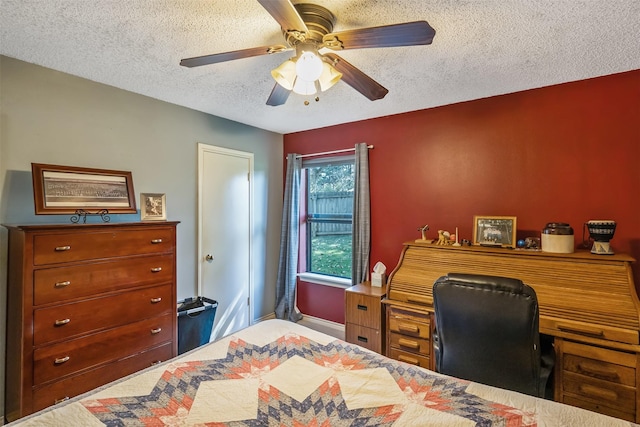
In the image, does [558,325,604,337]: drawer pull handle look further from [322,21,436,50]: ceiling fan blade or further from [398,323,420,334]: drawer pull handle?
[322,21,436,50]: ceiling fan blade

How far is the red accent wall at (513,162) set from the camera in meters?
2.35

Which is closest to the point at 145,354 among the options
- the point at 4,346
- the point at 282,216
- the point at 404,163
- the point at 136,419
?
the point at 4,346

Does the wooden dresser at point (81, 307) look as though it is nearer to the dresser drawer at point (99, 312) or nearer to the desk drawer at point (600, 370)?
the dresser drawer at point (99, 312)

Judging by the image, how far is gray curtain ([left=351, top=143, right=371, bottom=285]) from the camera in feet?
11.5

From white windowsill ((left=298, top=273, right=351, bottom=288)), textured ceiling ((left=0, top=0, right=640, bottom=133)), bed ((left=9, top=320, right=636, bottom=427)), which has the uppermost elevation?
textured ceiling ((left=0, top=0, right=640, bottom=133))

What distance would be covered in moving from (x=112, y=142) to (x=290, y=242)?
2.14 metres

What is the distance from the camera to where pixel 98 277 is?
2.19m

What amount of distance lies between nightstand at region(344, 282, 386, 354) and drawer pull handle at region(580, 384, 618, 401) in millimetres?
1405

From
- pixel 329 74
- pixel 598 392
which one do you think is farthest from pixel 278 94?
pixel 598 392

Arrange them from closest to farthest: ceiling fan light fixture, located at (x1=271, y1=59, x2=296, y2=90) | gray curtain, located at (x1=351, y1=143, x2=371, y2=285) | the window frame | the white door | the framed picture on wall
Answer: ceiling fan light fixture, located at (x1=271, y1=59, x2=296, y2=90)
the framed picture on wall
the white door
gray curtain, located at (x1=351, y1=143, x2=371, y2=285)
the window frame

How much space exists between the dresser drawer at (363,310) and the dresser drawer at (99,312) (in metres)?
1.55

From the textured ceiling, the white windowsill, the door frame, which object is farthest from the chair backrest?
the door frame

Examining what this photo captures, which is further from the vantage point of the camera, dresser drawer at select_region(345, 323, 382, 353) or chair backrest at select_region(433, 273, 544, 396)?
dresser drawer at select_region(345, 323, 382, 353)

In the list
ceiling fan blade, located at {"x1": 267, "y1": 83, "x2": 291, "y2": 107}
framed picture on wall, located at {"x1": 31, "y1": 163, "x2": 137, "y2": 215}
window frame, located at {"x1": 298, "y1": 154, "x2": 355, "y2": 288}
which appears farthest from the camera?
window frame, located at {"x1": 298, "y1": 154, "x2": 355, "y2": 288}
